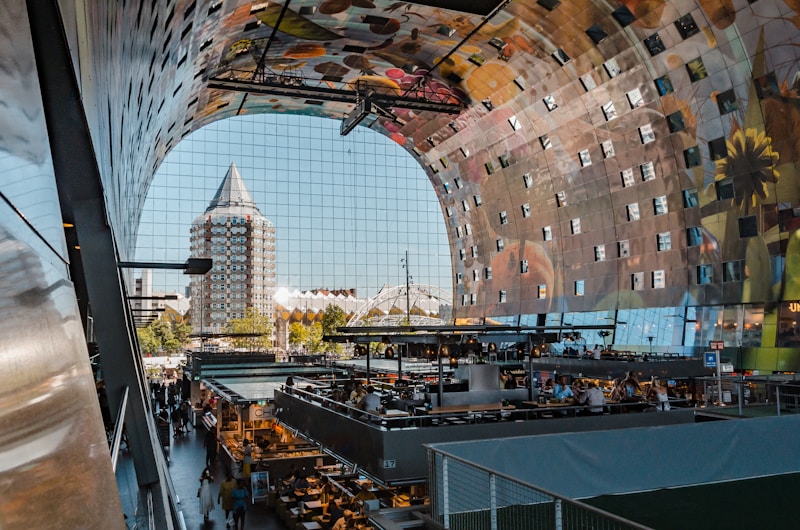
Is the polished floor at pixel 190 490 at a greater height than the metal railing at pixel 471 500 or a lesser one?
lesser

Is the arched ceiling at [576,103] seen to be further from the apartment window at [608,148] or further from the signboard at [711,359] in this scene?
the signboard at [711,359]

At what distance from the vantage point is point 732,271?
30.3 m

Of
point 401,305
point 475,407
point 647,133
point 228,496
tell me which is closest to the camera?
point 228,496

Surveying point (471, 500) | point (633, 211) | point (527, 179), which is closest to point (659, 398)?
point (471, 500)

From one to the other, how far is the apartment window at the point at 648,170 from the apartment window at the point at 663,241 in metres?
2.86

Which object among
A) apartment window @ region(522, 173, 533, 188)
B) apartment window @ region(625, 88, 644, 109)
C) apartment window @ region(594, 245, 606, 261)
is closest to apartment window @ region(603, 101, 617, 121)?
apartment window @ region(625, 88, 644, 109)

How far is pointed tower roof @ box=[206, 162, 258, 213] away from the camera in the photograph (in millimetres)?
64938

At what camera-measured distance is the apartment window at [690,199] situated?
1264 inches

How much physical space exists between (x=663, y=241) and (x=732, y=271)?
14.7 feet

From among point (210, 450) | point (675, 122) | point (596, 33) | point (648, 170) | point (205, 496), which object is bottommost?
point (205, 496)

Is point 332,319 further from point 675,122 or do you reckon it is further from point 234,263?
point 675,122

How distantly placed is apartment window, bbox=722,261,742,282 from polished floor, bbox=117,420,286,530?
22.5 meters

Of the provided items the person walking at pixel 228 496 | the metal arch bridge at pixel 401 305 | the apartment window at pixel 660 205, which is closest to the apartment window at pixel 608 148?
the apartment window at pixel 660 205

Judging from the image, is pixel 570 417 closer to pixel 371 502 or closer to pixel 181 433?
pixel 371 502
